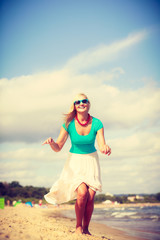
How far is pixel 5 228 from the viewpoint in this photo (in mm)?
4055

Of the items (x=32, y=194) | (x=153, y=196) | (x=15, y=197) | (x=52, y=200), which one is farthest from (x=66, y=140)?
(x=153, y=196)

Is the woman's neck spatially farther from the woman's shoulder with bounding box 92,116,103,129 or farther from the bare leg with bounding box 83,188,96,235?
the bare leg with bounding box 83,188,96,235

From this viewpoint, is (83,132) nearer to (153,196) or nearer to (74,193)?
(74,193)

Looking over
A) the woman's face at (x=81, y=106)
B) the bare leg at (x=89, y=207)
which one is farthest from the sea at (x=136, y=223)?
the woman's face at (x=81, y=106)

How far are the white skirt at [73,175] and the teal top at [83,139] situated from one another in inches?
3.6

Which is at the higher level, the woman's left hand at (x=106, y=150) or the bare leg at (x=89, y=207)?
the woman's left hand at (x=106, y=150)

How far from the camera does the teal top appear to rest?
479 cm

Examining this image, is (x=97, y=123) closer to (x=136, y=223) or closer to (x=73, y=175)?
(x=73, y=175)

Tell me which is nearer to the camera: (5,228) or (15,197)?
(5,228)

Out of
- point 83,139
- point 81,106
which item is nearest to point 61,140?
point 83,139

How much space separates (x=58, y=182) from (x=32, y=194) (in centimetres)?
4333

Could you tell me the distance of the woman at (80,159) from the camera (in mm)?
4547

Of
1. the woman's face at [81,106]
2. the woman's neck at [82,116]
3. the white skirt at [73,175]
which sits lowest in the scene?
the white skirt at [73,175]

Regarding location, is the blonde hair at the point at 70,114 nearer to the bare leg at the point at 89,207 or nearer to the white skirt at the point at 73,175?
the white skirt at the point at 73,175
